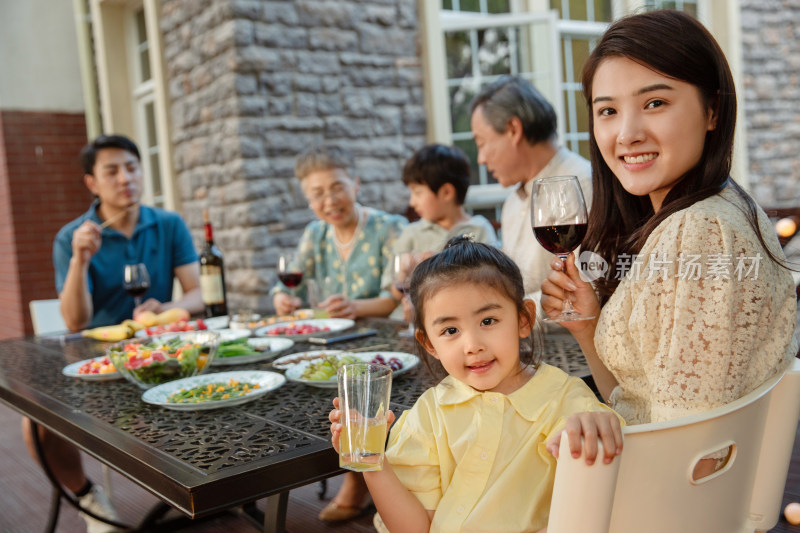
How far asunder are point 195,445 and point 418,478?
16.4 inches

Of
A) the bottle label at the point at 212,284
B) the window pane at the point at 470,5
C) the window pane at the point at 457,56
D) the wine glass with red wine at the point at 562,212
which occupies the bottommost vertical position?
the bottle label at the point at 212,284

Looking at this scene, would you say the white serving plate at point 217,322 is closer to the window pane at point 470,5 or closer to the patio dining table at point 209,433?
the patio dining table at point 209,433

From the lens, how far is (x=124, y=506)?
315 centimetres

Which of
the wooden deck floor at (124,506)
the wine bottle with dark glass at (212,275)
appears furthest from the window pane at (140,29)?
the wine bottle with dark glass at (212,275)

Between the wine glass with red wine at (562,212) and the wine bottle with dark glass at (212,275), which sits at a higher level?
the wine glass with red wine at (562,212)

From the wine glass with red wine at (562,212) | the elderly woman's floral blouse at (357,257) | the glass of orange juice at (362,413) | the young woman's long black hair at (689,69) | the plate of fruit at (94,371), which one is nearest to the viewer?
the glass of orange juice at (362,413)

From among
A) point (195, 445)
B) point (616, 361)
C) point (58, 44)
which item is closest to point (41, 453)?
point (195, 445)

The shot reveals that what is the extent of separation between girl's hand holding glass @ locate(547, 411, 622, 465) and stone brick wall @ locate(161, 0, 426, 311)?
4.15m

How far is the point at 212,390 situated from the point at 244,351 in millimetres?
466

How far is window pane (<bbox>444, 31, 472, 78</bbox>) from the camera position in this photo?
5.52 metres

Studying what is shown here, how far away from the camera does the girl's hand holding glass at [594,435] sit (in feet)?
3.12

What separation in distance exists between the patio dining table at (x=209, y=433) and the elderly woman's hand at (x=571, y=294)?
0.64ft

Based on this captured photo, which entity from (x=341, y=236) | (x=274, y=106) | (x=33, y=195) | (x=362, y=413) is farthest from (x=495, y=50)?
(x=362, y=413)

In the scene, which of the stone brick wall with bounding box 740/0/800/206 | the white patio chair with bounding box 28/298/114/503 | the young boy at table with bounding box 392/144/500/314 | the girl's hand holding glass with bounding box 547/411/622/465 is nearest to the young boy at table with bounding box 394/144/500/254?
the young boy at table with bounding box 392/144/500/314
